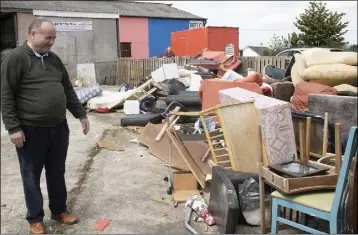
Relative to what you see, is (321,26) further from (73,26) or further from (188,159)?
(73,26)

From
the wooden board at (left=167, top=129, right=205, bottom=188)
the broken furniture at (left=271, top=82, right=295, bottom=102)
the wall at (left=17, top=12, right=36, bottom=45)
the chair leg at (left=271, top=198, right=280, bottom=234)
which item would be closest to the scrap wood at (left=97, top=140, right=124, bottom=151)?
the wooden board at (left=167, top=129, right=205, bottom=188)

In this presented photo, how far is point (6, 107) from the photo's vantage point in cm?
228

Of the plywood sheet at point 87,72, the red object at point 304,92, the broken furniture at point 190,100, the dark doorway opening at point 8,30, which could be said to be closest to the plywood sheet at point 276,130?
the red object at point 304,92

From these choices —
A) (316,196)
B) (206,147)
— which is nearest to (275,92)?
(206,147)

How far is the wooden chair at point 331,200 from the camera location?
1.91 metres

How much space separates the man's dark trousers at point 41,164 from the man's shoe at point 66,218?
3 cm

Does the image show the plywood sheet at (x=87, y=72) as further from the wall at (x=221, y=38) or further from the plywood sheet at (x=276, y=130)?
the plywood sheet at (x=276, y=130)

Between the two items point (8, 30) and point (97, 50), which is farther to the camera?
point (97, 50)

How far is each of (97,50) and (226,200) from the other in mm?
13169

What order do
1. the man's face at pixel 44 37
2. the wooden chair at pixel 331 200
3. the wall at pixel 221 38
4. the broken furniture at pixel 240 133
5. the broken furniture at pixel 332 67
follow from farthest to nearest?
the wall at pixel 221 38, the broken furniture at pixel 240 133, the man's face at pixel 44 37, the wooden chair at pixel 331 200, the broken furniture at pixel 332 67

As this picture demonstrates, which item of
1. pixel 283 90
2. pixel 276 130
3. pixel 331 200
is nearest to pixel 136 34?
pixel 283 90

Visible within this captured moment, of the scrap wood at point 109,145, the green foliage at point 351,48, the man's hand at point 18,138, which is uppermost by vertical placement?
the green foliage at point 351,48

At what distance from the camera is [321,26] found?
1576 mm

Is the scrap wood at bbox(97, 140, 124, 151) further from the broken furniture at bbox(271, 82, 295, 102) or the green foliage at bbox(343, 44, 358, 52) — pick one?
the green foliage at bbox(343, 44, 358, 52)
